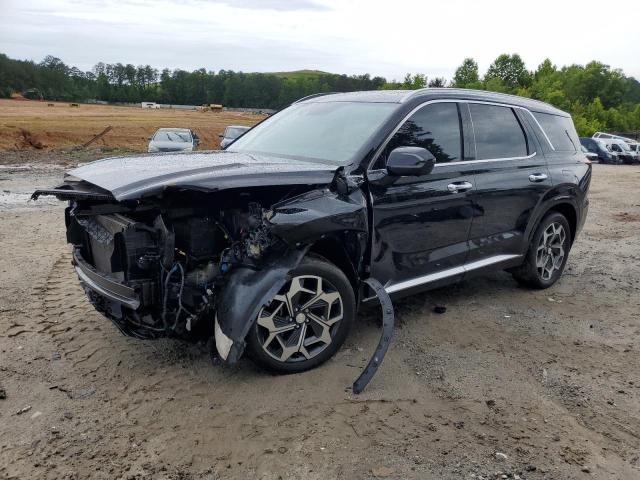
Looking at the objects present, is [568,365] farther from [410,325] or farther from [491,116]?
[491,116]

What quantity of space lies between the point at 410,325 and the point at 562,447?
175cm

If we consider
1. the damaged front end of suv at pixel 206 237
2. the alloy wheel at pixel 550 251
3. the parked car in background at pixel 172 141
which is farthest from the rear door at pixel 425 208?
the parked car in background at pixel 172 141

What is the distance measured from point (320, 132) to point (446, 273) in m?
1.51

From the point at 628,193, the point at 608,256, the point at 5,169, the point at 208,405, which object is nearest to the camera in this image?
the point at 208,405

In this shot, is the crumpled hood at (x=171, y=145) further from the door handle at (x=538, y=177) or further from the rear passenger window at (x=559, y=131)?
the door handle at (x=538, y=177)

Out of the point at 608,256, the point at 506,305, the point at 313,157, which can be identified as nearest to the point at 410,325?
the point at 506,305

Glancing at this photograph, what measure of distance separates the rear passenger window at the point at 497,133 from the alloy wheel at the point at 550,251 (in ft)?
3.02

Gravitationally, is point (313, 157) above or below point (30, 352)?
above

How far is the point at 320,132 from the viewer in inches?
173

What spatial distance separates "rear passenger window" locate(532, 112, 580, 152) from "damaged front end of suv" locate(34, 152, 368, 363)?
9.19 feet

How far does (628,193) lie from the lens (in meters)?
15.6

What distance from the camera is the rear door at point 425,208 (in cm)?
392

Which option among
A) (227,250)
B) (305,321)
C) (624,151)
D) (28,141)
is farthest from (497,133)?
(624,151)

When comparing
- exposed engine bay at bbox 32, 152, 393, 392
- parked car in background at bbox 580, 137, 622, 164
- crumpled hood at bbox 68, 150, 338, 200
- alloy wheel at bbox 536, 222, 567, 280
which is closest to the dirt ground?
exposed engine bay at bbox 32, 152, 393, 392
